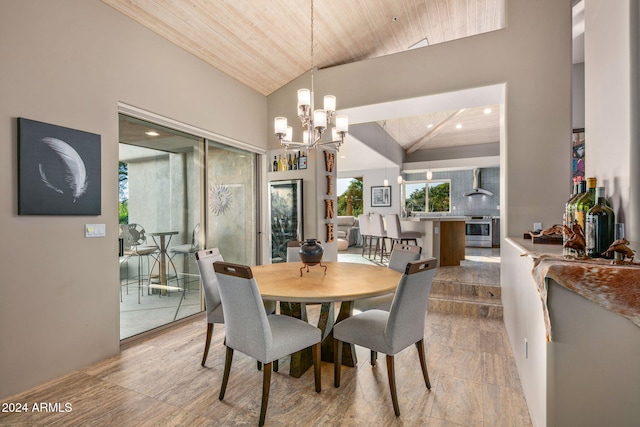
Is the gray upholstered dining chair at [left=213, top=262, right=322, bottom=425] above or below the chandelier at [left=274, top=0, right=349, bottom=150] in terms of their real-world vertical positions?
below

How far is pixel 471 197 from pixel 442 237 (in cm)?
532

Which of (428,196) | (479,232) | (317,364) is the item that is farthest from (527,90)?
(428,196)

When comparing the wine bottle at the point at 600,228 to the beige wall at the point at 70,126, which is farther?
the beige wall at the point at 70,126

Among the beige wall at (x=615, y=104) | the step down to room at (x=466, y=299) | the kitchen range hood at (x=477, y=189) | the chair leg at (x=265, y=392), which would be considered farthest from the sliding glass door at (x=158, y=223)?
the kitchen range hood at (x=477, y=189)

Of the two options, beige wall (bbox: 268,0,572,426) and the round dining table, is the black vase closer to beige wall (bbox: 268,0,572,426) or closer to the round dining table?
the round dining table

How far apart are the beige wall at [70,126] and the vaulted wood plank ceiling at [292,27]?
0.33 meters

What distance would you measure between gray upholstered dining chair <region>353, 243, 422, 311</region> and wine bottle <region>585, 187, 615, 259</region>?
4.24ft

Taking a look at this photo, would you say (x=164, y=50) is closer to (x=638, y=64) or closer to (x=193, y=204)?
(x=193, y=204)

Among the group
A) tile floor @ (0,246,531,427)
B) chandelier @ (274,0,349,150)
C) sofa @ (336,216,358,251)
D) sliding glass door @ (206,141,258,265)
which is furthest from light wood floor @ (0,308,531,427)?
sofa @ (336,216,358,251)

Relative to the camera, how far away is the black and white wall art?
2262 mm

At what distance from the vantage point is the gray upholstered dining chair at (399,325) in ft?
6.35

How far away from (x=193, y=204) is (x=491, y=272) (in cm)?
472

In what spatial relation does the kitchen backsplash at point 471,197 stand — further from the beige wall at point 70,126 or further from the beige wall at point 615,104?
the beige wall at point 70,126

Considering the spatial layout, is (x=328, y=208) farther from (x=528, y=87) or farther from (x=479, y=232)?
(x=479, y=232)
